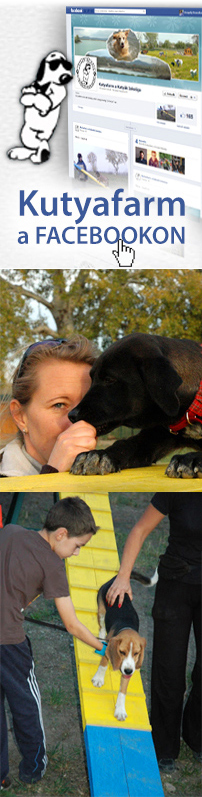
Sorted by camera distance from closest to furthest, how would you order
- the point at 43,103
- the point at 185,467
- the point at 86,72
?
the point at 185,467 < the point at 86,72 < the point at 43,103

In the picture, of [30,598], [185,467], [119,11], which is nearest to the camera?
[30,598]

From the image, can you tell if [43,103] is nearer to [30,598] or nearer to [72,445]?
[72,445]

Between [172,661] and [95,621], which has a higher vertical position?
[95,621]

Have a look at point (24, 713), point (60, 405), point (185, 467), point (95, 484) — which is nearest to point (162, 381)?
point (185, 467)

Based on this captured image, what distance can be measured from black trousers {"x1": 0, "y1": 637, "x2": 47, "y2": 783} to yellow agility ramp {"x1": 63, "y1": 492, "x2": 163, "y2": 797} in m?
0.12

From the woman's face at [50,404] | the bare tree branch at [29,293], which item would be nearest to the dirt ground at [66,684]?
the woman's face at [50,404]

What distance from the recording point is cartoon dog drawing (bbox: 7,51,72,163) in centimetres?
353

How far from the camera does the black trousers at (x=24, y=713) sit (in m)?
1.80

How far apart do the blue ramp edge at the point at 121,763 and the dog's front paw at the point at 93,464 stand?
2.15 feet

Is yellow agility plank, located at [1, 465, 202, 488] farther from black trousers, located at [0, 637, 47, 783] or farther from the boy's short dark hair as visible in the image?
black trousers, located at [0, 637, 47, 783]

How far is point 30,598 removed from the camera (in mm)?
1767

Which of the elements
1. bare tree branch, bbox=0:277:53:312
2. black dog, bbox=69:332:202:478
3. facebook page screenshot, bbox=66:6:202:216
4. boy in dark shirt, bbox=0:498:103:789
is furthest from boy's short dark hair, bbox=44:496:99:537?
bare tree branch, bbox=0:277:53:312

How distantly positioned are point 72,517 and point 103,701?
490 mm

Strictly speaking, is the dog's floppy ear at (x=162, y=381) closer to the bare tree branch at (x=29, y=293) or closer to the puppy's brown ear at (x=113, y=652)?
the puppy's brown ear at (x=113, y=652)
